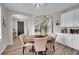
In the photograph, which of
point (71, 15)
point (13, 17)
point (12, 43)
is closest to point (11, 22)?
point (13, 17)

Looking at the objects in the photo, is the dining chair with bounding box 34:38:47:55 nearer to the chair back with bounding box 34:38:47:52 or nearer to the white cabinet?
the chair back with bounding box 34:38:47:52

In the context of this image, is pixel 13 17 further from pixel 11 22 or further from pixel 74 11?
pixel 74 11

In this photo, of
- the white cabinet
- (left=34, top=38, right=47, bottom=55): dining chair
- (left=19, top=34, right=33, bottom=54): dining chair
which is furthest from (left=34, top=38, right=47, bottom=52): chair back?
the white cabinet

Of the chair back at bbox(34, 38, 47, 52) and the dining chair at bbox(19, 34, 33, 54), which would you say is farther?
the dining chair at bbox(19, 34, 33, 54)

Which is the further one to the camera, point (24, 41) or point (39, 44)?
point (24, 41)

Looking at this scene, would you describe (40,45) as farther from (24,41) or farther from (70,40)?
(70,40)

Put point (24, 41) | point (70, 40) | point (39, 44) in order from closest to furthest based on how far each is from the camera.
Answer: point (39, 44), point (24, 41), point (70, 40)

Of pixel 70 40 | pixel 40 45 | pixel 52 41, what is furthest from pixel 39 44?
pixel 70 40

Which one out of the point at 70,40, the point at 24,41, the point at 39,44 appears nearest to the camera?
the point at 39,44

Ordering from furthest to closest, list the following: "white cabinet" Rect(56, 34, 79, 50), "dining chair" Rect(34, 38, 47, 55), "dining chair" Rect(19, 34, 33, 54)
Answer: "white cabinet" Rect(56, 34, 79, 50), "dining chair" Rect(19, 34, 33, 54), "dining chair" Rect(34, 38, 47, 55)

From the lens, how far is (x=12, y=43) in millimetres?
3867

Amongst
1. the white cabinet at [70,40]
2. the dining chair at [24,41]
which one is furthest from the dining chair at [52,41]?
the dining chair at [24,41]

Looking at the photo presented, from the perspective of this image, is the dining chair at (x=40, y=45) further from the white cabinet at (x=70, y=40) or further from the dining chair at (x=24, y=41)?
the white cabinet at (x=70, y=40)

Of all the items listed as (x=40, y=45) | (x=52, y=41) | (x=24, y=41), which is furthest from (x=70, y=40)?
(x=24, y=41)
